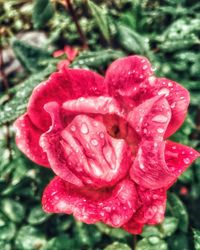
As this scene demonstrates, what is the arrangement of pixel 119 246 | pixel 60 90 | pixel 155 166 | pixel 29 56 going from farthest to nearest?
1. pixel 29 56
2. pixel 119 246
3. pixel 60 90
4. pixel 155 166

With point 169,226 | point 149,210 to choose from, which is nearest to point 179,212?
point 169,226

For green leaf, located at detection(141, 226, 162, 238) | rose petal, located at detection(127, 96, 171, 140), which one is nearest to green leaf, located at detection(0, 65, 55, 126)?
rose petal, located at detection(127, 96, 171, 140)

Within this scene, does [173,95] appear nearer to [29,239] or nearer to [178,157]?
[178,157]

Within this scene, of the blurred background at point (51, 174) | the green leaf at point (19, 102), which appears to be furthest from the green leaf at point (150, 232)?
the green leaf at point (19, 102)

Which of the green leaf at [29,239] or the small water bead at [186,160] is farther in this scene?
the green leaf at [29,239]

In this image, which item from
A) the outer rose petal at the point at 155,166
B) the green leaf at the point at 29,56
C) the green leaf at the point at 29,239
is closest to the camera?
the outer rose petal at the point at 155,166

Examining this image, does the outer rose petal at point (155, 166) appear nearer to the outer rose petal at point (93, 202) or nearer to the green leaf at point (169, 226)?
the outer rose petal at point (93, 202)
